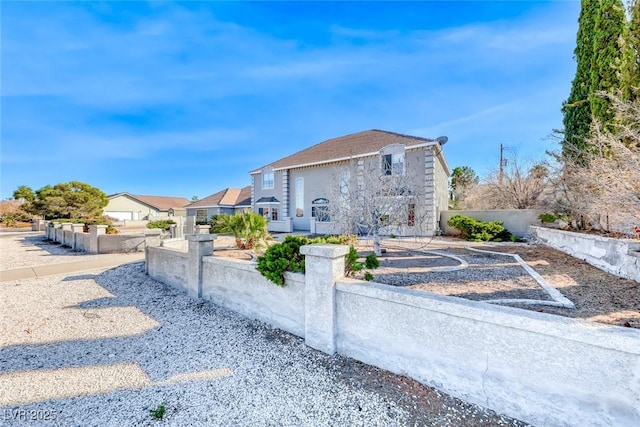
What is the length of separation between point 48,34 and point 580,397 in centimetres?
1546

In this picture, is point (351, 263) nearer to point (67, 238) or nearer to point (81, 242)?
point (81, 242)

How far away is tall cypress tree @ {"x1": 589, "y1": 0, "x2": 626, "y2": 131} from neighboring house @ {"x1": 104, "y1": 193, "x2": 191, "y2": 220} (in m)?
42.6

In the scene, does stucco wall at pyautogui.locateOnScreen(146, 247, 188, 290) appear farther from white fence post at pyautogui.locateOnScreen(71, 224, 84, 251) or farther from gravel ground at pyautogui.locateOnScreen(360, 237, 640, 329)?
white fence post at pyautogui.locateOnScreen(71, 224, 84, 251)

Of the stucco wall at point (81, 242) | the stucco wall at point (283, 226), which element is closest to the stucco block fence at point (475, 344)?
the stucco wall at point (81, 242)

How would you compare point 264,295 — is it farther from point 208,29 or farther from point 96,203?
point 96,203

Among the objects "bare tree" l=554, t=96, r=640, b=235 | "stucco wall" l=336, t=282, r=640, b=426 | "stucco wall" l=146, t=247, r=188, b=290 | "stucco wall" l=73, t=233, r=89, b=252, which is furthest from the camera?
"stucco wall" l=73, t=233, r=89, b=252

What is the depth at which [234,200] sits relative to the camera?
33938 mm

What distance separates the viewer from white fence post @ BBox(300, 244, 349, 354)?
13.2 ft

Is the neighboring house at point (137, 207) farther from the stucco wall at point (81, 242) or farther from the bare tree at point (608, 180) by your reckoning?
the bare tree at point (608, 180)

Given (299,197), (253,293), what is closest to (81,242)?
(299,197)

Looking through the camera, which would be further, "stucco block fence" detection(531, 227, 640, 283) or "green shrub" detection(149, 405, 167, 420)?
"stucco block fence" detection(531, 227, 640, 283)

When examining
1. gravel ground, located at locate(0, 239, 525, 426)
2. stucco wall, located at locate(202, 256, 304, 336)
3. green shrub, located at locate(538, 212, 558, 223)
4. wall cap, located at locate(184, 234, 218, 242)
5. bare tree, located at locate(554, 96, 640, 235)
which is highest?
bare tree, located at locate(554, 96, 640, 235)

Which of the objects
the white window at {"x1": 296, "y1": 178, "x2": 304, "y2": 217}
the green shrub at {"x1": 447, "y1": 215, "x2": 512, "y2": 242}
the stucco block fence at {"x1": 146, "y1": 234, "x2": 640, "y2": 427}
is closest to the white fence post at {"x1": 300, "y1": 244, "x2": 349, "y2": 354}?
the stucco block fence at {"x1": 146, "y1": 234, "x2": 640, "y2": 427}

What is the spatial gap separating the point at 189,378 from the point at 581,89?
18.3m
